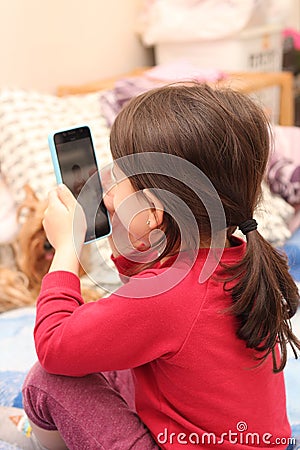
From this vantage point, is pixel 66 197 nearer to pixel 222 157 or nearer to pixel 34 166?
pixel 222 157

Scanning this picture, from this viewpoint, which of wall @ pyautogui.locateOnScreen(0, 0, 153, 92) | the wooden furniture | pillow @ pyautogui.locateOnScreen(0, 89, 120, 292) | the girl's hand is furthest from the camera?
the wooden furniture

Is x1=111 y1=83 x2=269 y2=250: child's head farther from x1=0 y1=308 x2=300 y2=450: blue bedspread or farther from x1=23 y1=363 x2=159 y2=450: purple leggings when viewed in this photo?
x1=0 y1=308 x2=300 y2=450: blue bedspread

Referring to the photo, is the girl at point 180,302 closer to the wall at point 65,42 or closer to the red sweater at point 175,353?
the red sweater at point 175,353

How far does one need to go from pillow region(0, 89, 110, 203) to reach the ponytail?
0.73 metres

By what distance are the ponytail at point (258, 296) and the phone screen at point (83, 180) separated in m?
0.22

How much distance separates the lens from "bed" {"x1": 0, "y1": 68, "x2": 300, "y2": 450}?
41.9 inches

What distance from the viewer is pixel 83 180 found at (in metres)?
0.79

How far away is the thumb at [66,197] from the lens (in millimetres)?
749

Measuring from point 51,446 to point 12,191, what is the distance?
2.54 feet

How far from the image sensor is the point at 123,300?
24.7 inches

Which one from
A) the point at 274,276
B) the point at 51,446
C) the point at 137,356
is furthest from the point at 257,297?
the point at 51,446

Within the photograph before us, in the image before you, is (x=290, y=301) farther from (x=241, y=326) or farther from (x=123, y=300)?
(x=123, y=300)

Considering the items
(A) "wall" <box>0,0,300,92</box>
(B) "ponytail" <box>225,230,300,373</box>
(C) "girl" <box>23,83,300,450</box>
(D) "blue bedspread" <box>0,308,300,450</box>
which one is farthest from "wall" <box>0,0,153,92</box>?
(B) "ponytail" <box>225,230,300,373</box>

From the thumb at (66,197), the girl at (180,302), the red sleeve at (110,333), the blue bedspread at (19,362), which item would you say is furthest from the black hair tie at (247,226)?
the blue bedspread at (19,362)
